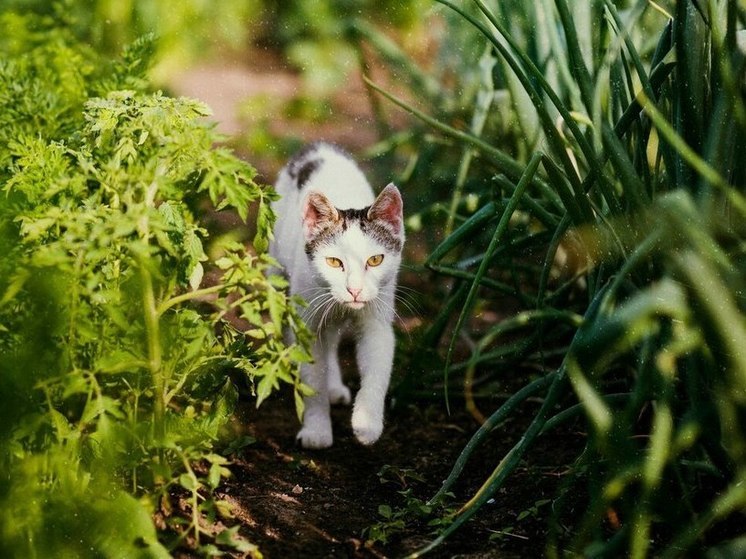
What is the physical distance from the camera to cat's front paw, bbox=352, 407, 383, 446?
225 cm

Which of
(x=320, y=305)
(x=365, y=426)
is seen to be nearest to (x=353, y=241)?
(x=320, y=305)

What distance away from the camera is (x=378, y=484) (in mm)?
2172

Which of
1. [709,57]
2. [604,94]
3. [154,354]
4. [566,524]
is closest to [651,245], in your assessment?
[709,57]

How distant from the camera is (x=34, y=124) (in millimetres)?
2281

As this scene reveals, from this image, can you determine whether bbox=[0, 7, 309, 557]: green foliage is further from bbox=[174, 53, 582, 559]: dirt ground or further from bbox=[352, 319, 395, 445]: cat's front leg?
bbox=[352, 319, 395, 445]: cat's front leg

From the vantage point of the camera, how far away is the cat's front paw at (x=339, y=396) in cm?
276

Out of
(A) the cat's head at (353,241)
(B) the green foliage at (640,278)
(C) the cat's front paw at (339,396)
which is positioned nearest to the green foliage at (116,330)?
(B) the green foliage at (640,278)

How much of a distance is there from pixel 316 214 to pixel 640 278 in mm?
925

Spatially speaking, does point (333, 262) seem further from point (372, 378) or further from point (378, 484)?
point (378, 484)

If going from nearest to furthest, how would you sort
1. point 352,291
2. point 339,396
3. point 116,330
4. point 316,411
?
point 116,330 → point 352,291 → point 316,411 → point 339,396

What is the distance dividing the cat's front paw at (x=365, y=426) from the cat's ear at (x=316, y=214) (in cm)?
48

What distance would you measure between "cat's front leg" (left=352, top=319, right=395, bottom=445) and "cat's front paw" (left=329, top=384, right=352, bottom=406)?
0.33 metres

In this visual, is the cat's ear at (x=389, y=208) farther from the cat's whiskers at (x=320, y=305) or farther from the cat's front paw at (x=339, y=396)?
the cat's front paw at (x=339, y=396)

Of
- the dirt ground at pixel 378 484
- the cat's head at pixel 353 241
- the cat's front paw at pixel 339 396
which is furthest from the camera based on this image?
the cat's front paw at pixel 339 396
